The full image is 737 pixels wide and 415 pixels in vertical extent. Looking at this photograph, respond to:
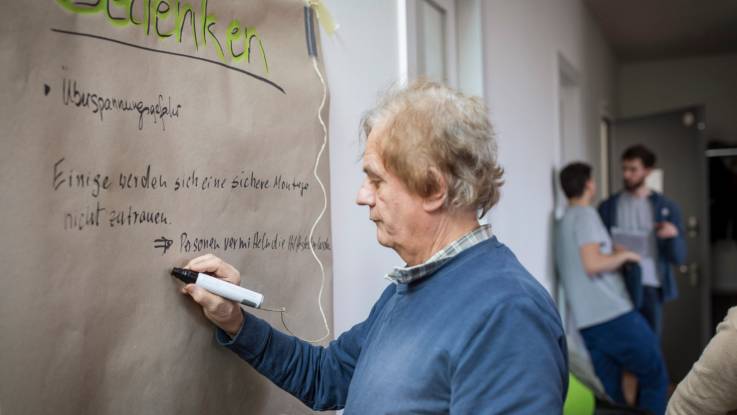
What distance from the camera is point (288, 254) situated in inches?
47.9

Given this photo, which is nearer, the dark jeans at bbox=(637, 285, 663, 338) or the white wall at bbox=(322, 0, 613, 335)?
the white wall at bbox=(322, 0, 613, 335)

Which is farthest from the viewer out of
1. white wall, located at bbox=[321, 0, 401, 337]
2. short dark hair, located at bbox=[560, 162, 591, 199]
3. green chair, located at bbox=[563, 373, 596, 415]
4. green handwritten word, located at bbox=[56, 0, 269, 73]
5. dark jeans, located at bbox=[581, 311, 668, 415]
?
short dark hair, located at bbox=[560, 162, 591, 199]

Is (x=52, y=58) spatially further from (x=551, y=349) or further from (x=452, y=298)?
(x=551, y=349)

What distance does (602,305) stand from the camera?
2898 millimetres

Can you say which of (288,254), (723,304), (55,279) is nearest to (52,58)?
(55,279)

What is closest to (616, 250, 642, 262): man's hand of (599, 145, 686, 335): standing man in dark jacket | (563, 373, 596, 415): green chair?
(599, 145, 686, 335): standing man in dark jacket

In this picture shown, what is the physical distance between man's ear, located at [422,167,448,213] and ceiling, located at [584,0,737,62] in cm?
401

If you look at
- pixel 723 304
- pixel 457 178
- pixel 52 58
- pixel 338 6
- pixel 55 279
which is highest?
pixel 338 6

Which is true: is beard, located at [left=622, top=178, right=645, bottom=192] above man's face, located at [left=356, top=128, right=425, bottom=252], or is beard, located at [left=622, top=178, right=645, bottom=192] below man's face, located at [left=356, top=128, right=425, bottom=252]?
above

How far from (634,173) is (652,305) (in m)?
0.76

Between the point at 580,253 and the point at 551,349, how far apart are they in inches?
88.1

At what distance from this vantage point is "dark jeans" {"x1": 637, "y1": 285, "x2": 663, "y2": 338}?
3602mm

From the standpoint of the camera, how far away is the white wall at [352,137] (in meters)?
1.41

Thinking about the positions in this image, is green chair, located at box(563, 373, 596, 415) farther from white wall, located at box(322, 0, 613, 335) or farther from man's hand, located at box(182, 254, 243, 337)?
man's hand, located at box(182, 254, 243, 337)
